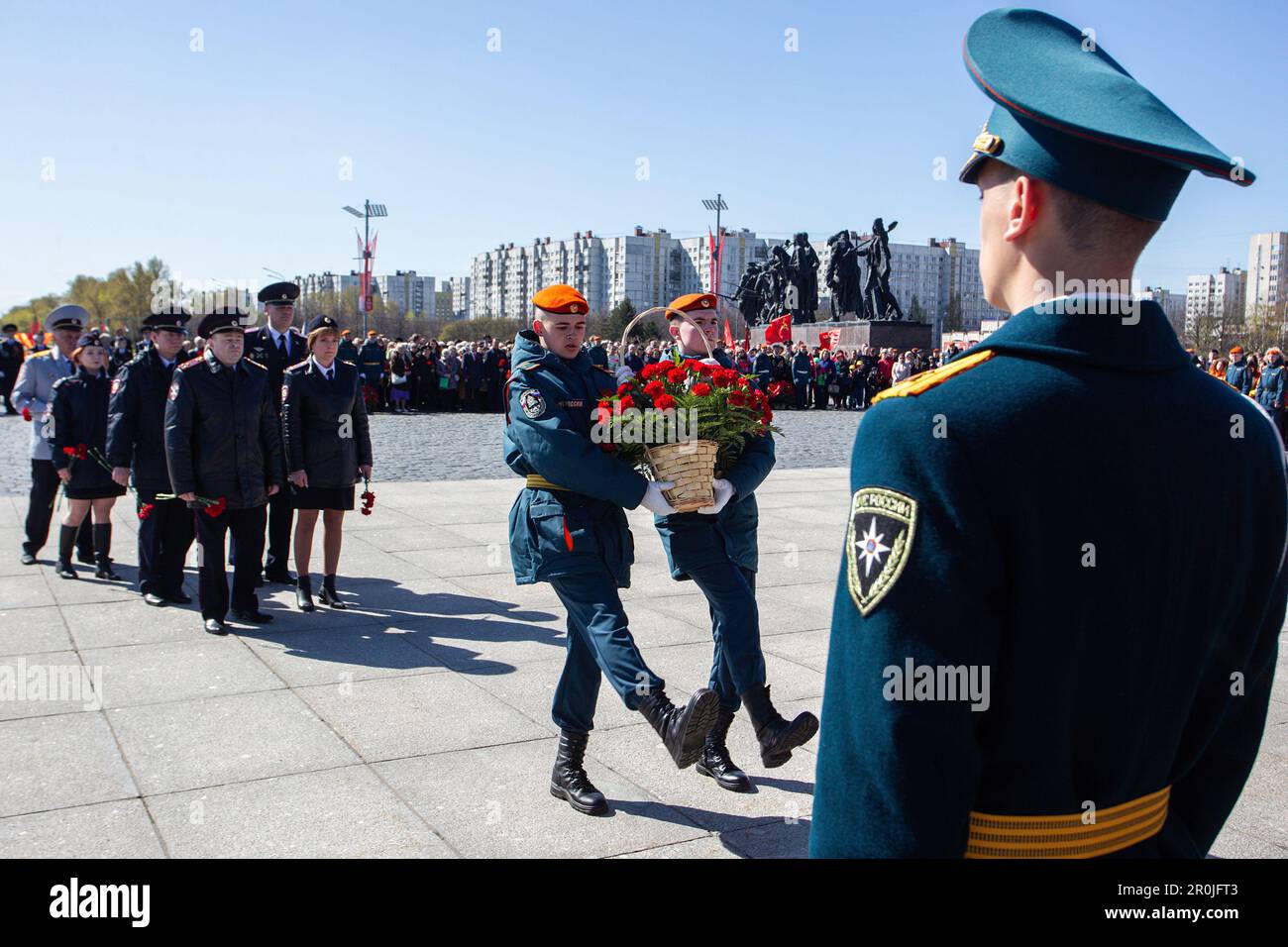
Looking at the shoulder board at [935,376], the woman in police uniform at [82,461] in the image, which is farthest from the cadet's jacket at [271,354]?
the shoulder board at [935,376]

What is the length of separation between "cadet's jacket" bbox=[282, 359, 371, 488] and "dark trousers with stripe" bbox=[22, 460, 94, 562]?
2.52 m

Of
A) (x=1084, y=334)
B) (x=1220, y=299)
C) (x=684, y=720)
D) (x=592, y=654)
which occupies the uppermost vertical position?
(x=1220, y=299)

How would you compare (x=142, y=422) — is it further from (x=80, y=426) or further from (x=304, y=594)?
(x=304, y=594)

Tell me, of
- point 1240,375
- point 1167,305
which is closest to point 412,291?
point 1167,305

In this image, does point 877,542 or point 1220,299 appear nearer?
point 877,542

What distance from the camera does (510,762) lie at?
191 inches

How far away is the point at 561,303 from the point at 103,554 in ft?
19.5

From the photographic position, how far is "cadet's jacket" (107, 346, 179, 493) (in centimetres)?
816

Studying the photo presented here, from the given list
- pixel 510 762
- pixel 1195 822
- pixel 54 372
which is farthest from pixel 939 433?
pixel 54 372

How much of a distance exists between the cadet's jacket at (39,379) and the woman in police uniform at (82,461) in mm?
659

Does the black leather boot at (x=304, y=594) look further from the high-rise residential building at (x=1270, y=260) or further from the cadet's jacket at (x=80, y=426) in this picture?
the high-rise residential building at (x=1270, y=260)

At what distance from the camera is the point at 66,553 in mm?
8594

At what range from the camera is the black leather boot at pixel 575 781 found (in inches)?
170
